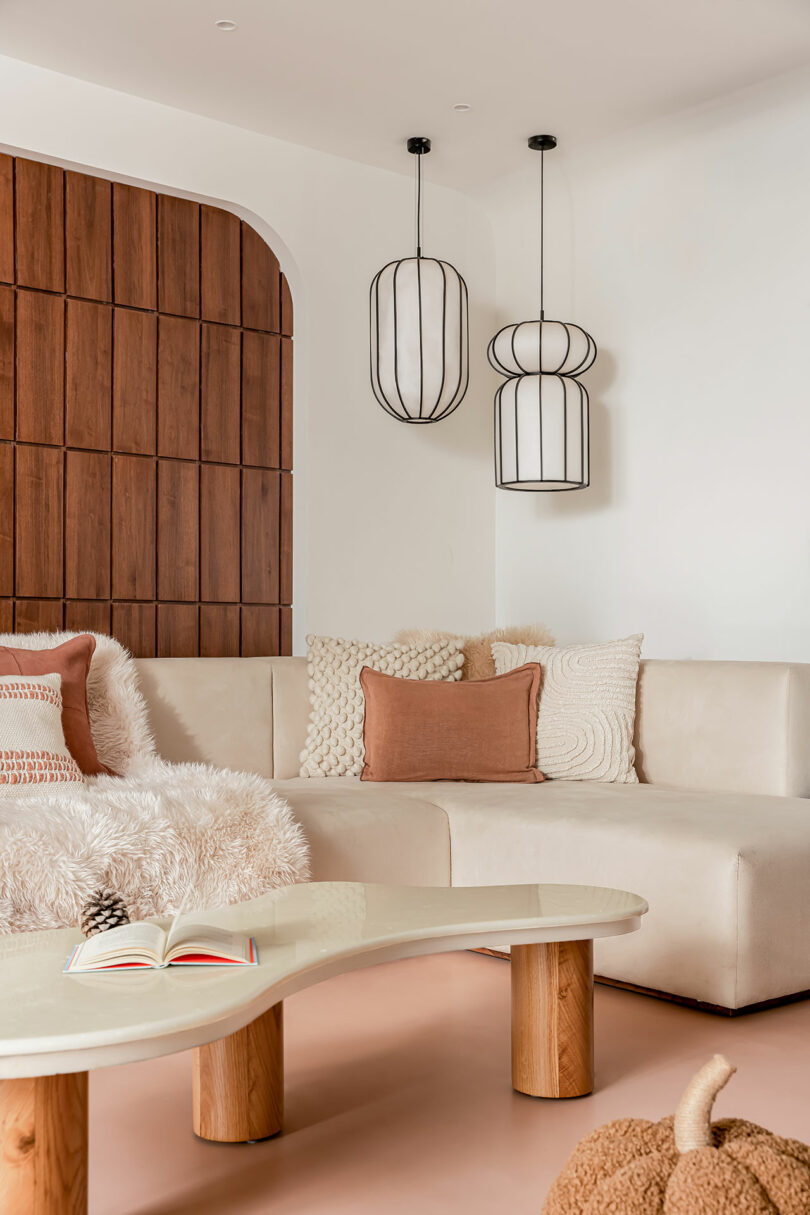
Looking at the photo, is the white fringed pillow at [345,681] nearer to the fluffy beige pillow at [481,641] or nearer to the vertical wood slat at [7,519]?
the fluffy beige pillow at [481,641]

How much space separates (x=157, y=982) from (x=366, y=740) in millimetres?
1957

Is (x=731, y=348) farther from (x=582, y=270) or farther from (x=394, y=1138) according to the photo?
(x=394, y=1138)

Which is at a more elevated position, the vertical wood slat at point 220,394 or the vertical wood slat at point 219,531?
the vertical wood slat at point 220,394

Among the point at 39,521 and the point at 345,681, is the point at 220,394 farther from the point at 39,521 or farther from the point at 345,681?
the point at 345,681

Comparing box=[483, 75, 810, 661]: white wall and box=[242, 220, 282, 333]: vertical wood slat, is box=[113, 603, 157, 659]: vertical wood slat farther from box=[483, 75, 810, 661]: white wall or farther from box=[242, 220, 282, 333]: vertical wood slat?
box=[483, 75, 810, 661]: white wall

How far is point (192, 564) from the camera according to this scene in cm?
402

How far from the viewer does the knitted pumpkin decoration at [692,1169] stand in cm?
98

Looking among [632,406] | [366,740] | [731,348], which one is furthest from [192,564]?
[731,348]

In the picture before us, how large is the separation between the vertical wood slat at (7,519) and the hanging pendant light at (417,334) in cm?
133

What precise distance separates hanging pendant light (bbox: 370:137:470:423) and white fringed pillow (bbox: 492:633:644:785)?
1221 mm

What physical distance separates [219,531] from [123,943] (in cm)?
264

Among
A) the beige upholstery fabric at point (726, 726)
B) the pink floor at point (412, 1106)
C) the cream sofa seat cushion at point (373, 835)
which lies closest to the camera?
the pink floor at point (412, 1106)

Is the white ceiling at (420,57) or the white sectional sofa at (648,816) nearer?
the white sectional sofa at (648,816)

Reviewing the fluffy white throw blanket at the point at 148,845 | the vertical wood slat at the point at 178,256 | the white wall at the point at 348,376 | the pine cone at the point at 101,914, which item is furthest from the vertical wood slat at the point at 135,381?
the pine cone at the point at 101,914
